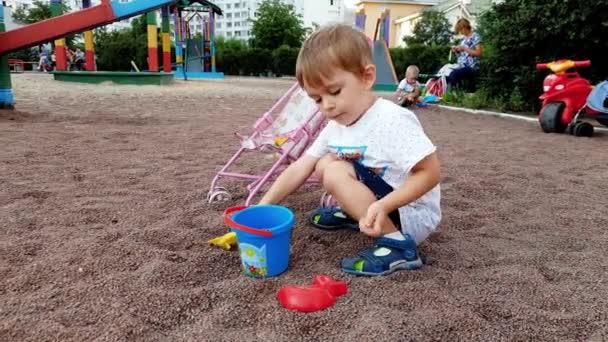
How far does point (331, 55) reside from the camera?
1.59 m

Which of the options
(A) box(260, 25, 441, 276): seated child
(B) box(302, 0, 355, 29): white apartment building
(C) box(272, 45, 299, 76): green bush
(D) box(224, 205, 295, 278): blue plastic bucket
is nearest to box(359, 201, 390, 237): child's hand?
(A) box(260, 25, 441, 276): seated child

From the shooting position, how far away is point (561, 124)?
5.16 m

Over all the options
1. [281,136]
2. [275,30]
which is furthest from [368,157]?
[275,30]

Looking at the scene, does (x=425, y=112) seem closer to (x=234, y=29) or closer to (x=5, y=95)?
(x=5, y=95)

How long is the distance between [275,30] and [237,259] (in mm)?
30499

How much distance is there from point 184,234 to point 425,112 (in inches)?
251

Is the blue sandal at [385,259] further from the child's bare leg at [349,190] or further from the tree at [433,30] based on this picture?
the tree at [433,30]

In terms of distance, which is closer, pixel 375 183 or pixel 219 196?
pixel 375 183

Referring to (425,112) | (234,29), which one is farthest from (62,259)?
(234,29)

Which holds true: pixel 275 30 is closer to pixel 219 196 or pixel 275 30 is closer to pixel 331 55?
pixel 219 196

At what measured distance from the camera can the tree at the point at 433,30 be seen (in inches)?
948

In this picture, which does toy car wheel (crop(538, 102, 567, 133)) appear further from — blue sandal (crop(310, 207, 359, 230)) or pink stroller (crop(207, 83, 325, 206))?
blue sandal (crop(310, 207, 359, 230))

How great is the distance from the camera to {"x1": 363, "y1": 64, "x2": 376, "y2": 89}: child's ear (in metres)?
1.66

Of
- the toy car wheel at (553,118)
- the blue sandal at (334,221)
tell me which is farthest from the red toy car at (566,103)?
the blue sandal at (334,221)
